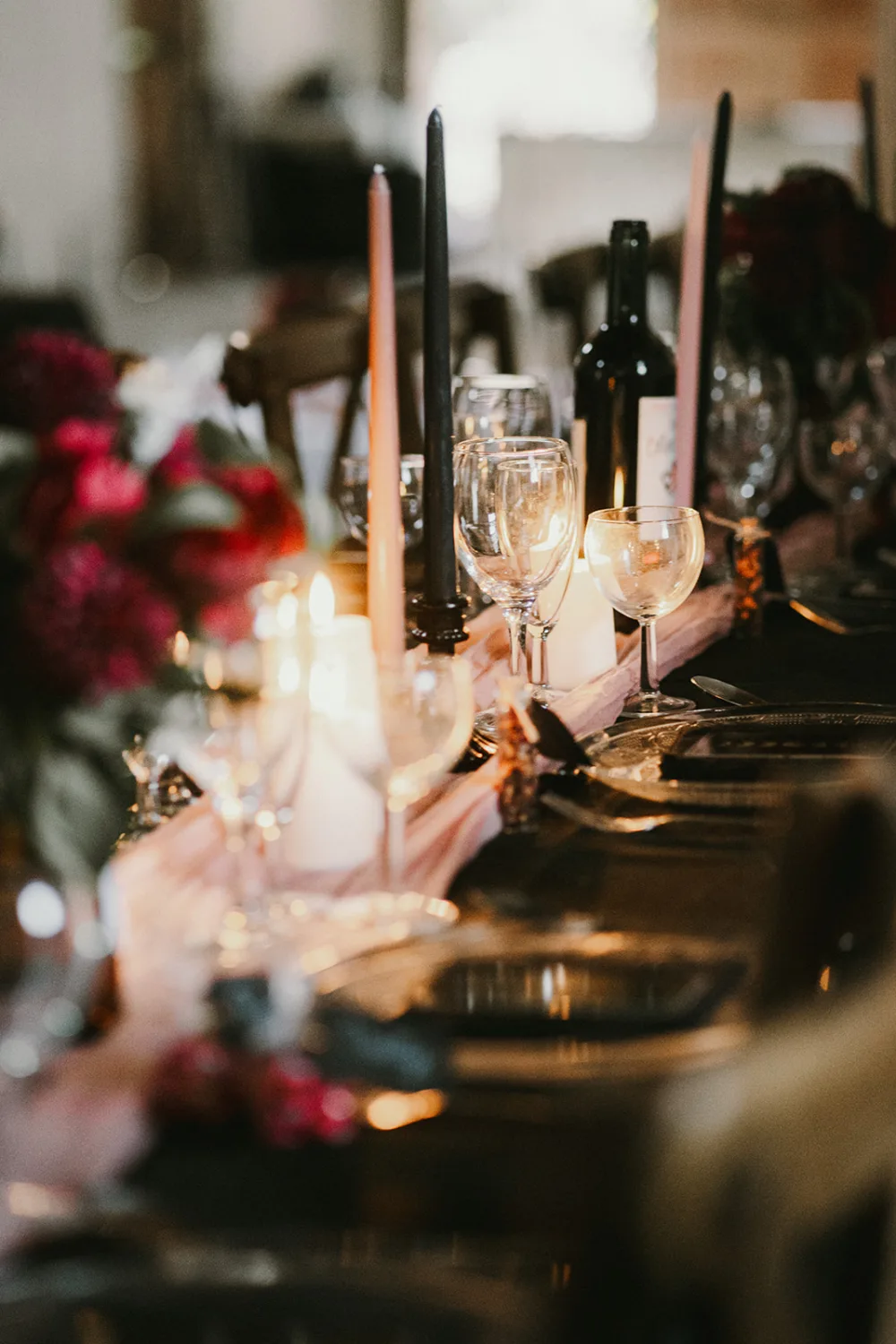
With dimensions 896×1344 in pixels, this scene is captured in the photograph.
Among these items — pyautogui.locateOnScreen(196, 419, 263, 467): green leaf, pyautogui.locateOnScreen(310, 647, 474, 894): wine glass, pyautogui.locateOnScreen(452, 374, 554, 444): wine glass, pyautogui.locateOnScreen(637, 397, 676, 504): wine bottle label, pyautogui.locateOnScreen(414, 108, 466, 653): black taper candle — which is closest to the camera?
pyautogui.locateOnScreen(196, 419, 263, 467): green leaf

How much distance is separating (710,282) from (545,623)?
0.46m

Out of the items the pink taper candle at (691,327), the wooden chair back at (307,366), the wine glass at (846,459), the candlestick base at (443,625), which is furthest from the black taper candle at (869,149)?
the candlestick base at (443,625)

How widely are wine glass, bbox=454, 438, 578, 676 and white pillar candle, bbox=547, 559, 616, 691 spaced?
0.21 ft

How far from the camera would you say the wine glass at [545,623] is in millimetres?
1001

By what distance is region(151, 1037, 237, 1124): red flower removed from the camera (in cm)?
52

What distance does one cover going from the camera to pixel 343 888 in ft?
2.29

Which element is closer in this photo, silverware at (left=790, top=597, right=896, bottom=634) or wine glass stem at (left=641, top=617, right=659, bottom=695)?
wine glass stem at (left=641, top=617, right=659, bottom=695)

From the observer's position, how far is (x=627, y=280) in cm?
125

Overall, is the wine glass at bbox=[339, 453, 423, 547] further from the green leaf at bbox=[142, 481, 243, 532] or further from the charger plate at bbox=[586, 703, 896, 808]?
the green leaf at bbox=[142, 481, 243, 532]

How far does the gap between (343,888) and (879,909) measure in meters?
0.30

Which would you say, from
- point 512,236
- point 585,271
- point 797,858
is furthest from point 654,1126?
point 512,236

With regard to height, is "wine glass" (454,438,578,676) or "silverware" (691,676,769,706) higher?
"wine glass" (454,438,578,676)

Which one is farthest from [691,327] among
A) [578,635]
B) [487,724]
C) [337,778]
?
[337,778]

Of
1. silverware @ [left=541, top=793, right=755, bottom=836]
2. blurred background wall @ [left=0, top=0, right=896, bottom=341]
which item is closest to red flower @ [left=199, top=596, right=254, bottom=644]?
silverware @ [left=541, top=793, right=755, bottom=836]
